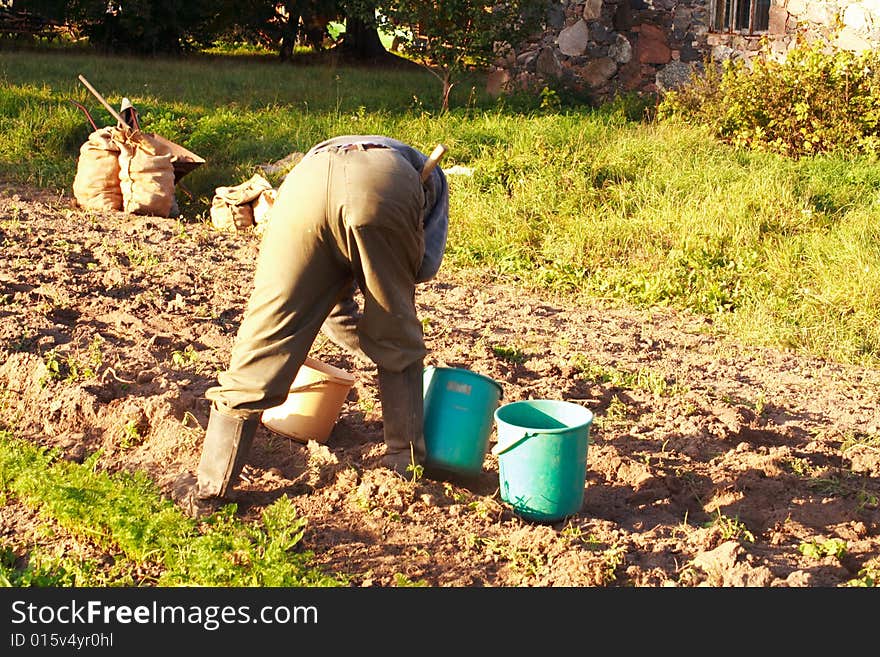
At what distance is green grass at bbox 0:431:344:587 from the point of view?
11.9 ft

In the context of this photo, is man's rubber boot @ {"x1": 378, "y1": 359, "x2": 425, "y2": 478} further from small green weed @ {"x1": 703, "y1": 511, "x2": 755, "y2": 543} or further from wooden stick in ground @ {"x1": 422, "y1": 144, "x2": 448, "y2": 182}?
small green weed @ {"x1": 703, "y1": 511, "x2": 755, "y2": 543}

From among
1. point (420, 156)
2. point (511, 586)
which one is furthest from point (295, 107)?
point (511, 586)

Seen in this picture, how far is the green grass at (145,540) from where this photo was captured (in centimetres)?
362

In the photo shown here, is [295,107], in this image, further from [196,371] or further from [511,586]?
[511,586]

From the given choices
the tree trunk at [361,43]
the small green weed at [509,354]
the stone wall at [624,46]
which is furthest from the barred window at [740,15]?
the tree trunk at [361,43]

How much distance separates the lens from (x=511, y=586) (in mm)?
3707

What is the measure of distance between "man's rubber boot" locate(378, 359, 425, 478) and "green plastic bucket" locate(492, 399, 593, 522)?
312 mm

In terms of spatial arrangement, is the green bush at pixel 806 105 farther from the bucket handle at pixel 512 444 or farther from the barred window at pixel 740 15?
the bucket handle at pixel 512 444

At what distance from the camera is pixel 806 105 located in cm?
1010

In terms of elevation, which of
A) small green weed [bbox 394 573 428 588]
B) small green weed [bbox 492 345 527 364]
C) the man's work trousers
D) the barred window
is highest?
the barred window

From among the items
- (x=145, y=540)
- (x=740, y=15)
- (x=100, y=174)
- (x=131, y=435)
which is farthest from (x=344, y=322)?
(x=740, y=15)

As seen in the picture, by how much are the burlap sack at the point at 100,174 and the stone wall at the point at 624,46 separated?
234 inches

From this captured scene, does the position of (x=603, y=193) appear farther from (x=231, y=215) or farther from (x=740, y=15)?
(x=740, y=15)

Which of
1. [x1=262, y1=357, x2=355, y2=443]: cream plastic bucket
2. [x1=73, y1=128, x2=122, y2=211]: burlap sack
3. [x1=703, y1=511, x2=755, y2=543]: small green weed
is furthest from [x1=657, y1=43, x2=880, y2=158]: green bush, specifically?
[x1=262, y1=357, x2=355, y2=443]: cream plastic bucket
